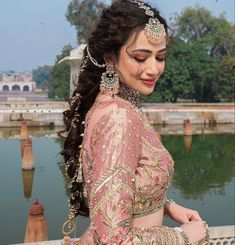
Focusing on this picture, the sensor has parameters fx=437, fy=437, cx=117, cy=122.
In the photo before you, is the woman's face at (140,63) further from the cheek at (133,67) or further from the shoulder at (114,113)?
the shoulder at (114,113)

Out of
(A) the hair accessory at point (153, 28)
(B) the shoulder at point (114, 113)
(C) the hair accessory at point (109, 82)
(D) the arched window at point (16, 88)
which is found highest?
(A) the hair accessory at point (153, 28)

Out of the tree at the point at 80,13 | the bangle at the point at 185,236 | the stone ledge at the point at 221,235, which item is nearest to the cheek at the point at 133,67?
the bangle at the point at 185,236

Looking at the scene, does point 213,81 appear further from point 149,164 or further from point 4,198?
point 149,164

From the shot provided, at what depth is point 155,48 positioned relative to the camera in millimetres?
1600

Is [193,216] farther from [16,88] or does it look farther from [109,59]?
[16,88]

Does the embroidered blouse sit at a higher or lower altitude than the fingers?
higher

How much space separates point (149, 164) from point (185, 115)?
23376 millimetres

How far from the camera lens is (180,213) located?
181cm

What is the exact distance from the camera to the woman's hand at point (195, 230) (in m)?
1.51

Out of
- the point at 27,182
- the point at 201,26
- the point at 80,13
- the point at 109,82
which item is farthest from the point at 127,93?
the point at 201,26

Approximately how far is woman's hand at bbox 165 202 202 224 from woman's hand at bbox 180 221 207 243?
0.35ft

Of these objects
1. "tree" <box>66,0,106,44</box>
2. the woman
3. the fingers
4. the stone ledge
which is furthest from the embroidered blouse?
"tree" <box>66,0,106,44</box>

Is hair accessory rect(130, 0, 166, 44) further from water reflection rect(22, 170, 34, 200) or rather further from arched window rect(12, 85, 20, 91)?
arched window rect(12, 85, 20, 91)

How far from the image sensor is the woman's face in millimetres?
1569
